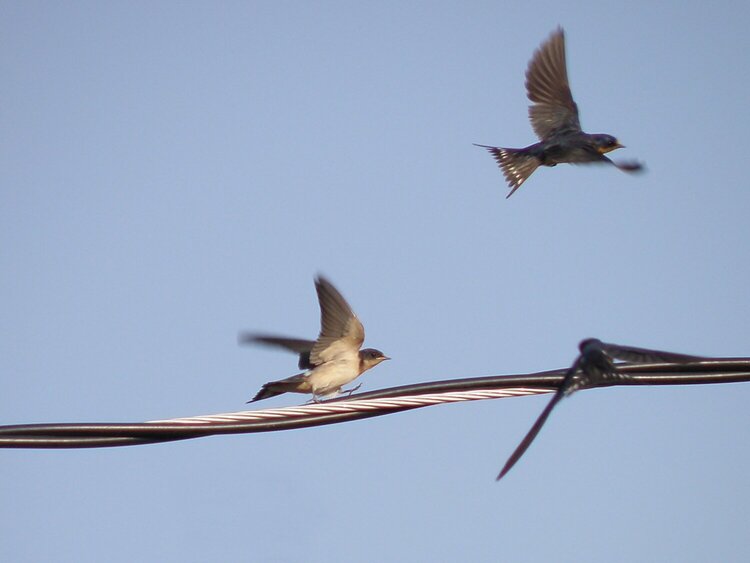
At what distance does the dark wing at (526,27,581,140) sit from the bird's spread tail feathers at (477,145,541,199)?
3.32ft

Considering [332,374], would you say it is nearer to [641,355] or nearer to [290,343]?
[290,343]

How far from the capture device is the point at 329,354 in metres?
8.08

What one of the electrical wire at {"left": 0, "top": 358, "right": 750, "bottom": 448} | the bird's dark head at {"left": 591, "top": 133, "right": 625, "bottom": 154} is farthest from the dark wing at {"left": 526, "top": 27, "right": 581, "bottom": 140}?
the electrical wire at {"left": 0, "top": 358, "right": 750, "bottom": 448}

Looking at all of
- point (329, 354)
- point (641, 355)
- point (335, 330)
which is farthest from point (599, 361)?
point (329, 354)

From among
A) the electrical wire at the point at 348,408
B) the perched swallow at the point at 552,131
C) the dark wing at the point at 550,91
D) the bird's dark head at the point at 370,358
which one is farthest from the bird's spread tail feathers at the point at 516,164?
the electrical wire at the point at 348,408

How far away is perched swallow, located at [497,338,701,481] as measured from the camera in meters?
4.22

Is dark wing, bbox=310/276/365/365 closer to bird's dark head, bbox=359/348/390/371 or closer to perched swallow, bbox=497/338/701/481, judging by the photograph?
bird's dark head, bbox=359/348/390/371

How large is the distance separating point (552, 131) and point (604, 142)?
3.41ft

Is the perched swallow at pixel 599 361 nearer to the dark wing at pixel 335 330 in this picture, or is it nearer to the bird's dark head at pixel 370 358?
the dark wing at pixel 335 330

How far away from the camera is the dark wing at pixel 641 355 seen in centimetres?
428

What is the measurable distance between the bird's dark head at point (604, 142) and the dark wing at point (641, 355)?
6.68 m

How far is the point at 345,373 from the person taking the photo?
8117 mm

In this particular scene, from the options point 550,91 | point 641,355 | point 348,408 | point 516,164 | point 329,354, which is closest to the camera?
point 348,408

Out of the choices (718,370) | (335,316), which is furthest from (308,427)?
(335,316)
